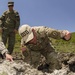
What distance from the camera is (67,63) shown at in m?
15.2

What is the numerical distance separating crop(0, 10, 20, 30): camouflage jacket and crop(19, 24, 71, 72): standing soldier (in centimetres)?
433

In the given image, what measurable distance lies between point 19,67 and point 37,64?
15.8 feet

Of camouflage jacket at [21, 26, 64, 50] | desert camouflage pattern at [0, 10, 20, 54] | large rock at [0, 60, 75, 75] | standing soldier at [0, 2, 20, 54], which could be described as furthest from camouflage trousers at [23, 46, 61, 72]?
desert camouflage pattern at [0, 10, 20, 54]

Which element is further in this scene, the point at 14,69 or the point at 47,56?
the point at 47,56

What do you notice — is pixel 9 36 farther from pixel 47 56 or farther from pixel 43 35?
pixel 43 35

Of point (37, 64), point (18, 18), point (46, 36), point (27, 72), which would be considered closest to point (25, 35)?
point (46, 36)

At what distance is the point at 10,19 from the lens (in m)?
18.3

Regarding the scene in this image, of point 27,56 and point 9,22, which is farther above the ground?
point 9,22

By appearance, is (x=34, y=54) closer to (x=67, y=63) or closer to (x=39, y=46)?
(x=39, y=46)

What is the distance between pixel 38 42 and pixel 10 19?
17.5 feet

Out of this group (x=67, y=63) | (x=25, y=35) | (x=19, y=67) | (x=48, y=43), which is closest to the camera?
(x=19, y=67)

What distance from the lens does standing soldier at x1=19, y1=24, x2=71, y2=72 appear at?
12.6 meters

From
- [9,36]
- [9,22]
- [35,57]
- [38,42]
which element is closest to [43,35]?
[38,42]

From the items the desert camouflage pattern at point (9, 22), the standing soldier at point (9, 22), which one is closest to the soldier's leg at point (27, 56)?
the standing soldier at point (9, 22)
